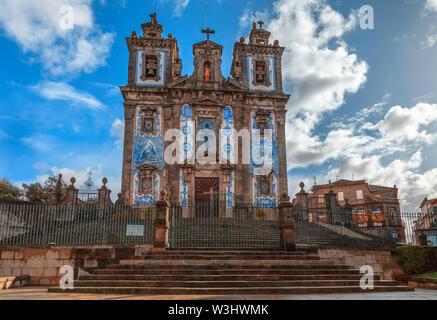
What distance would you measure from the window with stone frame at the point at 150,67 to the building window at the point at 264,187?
1086 cm

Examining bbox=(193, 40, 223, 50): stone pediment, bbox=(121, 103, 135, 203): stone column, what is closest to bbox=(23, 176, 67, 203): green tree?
bbox=(121, 103, 135, 203): stone column

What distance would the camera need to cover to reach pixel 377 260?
13.0 metres

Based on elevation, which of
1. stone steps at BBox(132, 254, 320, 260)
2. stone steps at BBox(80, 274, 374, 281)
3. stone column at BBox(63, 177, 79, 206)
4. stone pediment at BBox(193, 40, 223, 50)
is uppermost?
stone pediment at BBox(193, 40, 223, 50)

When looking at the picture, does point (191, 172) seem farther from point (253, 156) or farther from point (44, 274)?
point (44, 274)

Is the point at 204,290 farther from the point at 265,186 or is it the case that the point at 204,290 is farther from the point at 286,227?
the point at 265,186

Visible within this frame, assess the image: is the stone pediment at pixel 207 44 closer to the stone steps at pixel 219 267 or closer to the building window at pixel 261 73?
the building window at pixel 261 73

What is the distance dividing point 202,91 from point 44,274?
52.3ft

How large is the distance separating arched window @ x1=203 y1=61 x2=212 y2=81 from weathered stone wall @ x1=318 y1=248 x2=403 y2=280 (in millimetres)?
16444

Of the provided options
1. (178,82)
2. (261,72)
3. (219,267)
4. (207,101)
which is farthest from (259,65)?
(219,267)

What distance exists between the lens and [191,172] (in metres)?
22.0

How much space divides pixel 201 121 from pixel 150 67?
5905 mm

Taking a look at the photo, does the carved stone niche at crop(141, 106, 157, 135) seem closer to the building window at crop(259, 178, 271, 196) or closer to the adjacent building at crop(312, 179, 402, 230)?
the building window at crop(259, 178, 271, 196)

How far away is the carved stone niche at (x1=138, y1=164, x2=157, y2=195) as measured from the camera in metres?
21.7
